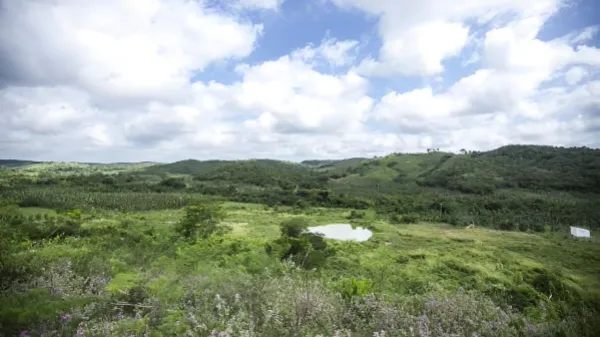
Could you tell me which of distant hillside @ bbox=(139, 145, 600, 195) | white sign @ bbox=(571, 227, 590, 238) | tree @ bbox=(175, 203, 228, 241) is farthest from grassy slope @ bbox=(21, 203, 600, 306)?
distant hillside @ bbox=(139, 145, 600, 195)

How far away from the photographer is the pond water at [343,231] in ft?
156

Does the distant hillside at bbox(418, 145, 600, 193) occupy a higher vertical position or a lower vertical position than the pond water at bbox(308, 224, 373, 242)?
higher

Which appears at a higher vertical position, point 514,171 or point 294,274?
point 514,171

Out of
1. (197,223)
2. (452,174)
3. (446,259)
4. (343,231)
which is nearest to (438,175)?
(452,174)

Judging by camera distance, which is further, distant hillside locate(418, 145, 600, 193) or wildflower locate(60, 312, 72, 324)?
distant hillside locate(418, 145, 600, 193)

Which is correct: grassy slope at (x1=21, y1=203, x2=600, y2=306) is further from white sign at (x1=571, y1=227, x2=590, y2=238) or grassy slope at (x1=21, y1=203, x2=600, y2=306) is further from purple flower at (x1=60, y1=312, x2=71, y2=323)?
purple flower at (x1=60, y1=312, x2=71, y2=323)

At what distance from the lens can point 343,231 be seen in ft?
168

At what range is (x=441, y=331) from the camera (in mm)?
4383

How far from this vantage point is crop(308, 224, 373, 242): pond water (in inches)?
1872

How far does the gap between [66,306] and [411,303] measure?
4791mm

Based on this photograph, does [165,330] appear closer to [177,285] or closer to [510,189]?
[177,285]

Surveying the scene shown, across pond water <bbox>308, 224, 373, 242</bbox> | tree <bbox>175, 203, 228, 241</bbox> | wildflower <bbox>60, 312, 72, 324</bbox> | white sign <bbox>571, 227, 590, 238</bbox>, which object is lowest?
white sign <bbox>571, 227, 590, 238</bbox>

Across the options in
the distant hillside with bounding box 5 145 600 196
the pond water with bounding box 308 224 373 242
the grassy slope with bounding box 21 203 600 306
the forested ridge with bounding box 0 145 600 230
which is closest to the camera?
the grassy slope with bounding box 21 203 600 306

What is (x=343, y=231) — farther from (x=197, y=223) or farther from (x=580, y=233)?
(x=580, y=233)
